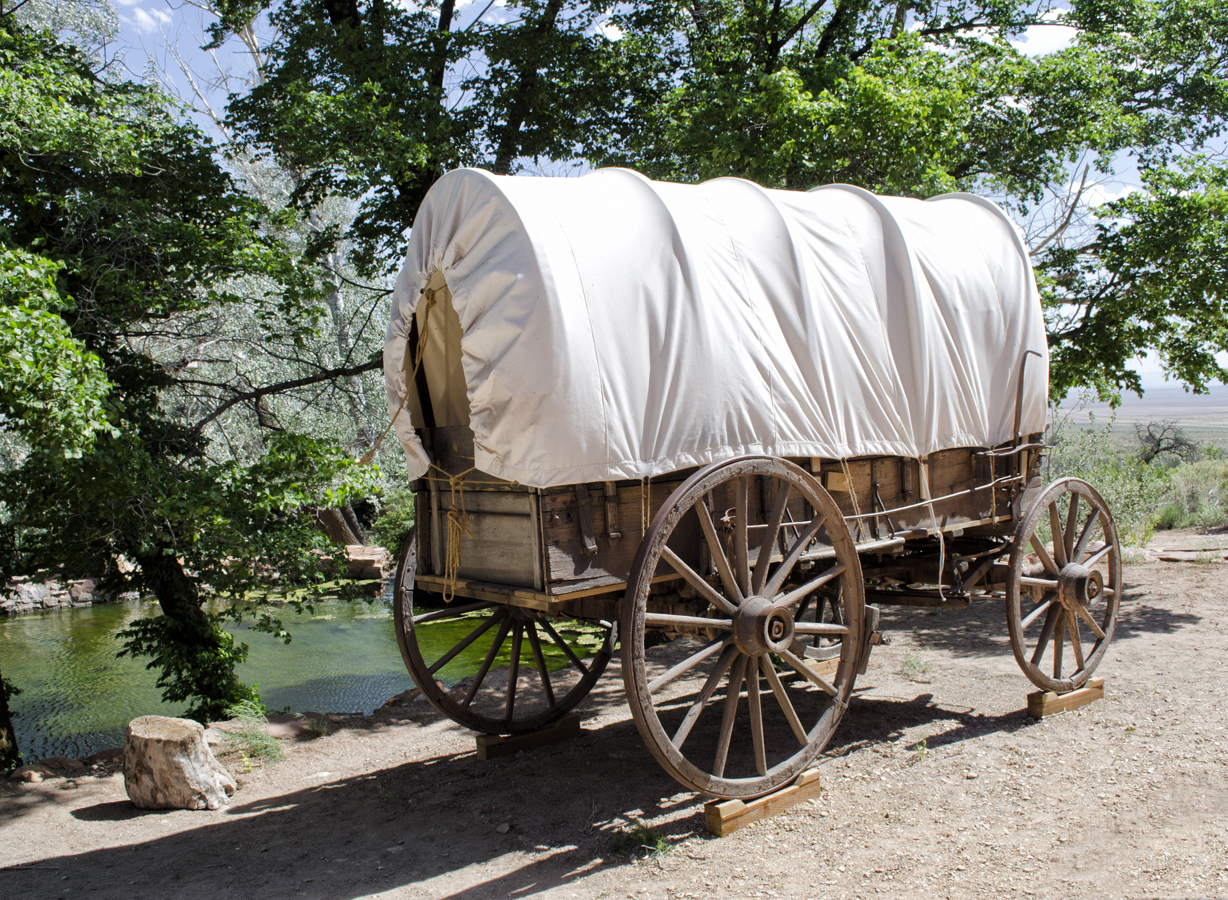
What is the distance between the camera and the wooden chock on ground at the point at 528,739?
5.32 meters

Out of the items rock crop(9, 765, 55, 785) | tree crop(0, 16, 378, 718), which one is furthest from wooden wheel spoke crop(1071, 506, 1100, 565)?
rock crop(9, 765, 55, 785)

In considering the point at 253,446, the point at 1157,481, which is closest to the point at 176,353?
the point at 253,446

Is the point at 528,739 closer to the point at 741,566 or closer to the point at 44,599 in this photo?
the point at 741,566

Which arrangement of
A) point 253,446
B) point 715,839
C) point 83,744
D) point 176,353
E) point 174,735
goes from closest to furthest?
point 715,839
point 174,735
point 83,744
point 176,353
point 253,446

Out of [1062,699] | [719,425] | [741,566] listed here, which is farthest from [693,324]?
[1062,699]

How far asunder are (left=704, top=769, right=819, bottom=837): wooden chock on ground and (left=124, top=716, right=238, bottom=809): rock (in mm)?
2905

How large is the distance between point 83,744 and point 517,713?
18.2 ft

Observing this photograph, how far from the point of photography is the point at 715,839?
3902 mm

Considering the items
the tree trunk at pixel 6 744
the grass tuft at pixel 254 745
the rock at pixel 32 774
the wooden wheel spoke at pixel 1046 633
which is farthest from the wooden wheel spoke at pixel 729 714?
the tree trunk at pixel 6 744

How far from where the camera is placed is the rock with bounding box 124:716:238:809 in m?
4.95

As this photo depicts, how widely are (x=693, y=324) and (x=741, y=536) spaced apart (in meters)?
0.97

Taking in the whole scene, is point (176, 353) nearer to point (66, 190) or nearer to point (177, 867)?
point (66, 190)

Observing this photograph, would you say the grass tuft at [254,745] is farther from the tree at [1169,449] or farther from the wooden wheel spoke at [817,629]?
the tree at [1169,449]

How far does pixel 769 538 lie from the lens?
410 centimetres
